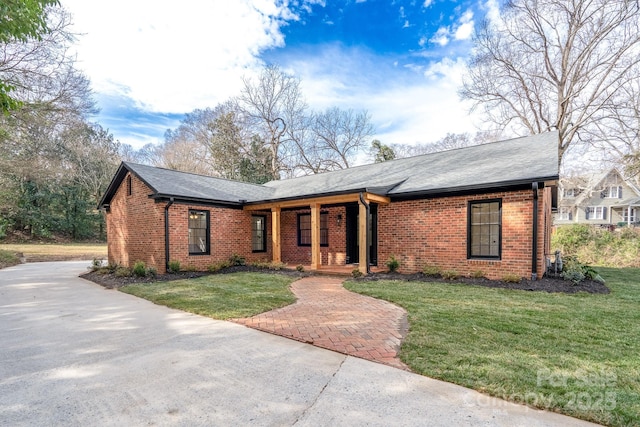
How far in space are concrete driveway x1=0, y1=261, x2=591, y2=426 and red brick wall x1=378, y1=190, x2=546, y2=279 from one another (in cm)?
600

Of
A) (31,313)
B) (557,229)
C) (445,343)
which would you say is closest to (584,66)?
(557,229)

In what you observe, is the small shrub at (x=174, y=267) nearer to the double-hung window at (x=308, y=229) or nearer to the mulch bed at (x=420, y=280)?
the mulch bed at (x=420, y=280)

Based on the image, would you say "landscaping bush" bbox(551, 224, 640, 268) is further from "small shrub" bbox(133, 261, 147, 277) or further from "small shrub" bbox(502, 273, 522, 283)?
"small shrub" bbox(133, 261, 147, 277)

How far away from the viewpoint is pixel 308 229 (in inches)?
489

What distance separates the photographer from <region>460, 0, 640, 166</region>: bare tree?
1525 cm

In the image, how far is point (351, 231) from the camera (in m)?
11.4

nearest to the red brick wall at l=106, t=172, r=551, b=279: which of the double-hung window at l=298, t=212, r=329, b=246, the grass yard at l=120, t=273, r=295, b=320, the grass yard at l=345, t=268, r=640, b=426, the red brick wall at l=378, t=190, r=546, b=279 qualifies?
the red brick wall at l=378, t=190, r=546, b=279

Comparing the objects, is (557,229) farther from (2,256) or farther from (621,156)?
(2,256)

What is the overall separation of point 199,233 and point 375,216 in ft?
19.9

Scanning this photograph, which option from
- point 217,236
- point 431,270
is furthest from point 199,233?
point 431,270

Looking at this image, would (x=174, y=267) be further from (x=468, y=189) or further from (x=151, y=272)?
(x=468, y=189)

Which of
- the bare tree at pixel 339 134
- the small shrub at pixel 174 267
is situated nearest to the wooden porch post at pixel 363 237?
the small shrub at pixel 174 267

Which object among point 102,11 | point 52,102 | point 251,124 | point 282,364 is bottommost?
point 282,364

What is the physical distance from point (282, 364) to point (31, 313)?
5.42 meters
